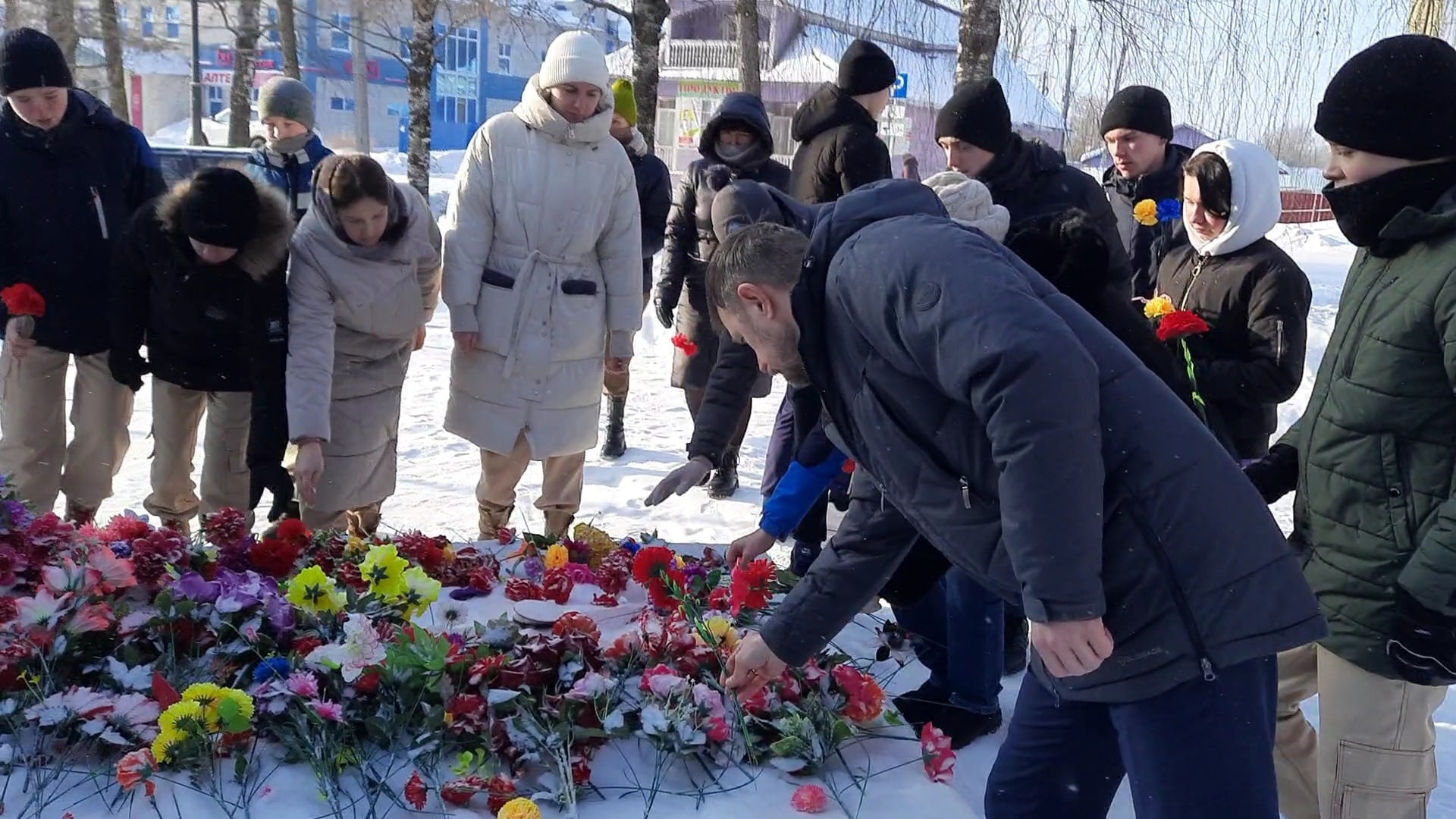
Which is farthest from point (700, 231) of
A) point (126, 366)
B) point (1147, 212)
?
point (126, 366)

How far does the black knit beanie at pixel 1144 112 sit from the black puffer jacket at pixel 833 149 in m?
0.86

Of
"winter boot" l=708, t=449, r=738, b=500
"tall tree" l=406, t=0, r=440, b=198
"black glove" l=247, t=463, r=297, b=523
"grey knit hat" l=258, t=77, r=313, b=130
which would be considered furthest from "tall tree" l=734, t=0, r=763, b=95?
"black glove" l=247, t=463, r=297, b=523

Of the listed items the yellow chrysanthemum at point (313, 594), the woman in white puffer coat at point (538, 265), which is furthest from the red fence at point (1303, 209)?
the yellow chrysanthemum at point (313, 594)

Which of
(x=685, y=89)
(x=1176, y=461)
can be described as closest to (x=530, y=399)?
(x=1176, y=461)

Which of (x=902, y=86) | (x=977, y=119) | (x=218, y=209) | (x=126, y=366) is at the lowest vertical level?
(x=126, y=366)

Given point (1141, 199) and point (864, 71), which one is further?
point (864, 71)

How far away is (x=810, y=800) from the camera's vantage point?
2338 millimetres

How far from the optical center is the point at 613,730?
2.41 metres

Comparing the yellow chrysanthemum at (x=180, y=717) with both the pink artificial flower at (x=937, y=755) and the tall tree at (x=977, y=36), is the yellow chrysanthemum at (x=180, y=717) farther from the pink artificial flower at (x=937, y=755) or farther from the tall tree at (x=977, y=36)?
the tall tree at (x=977, y=36)

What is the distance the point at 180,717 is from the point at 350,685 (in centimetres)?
34

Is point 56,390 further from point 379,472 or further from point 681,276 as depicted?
point 681,276

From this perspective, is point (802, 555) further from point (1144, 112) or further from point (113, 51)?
point (113, 51)

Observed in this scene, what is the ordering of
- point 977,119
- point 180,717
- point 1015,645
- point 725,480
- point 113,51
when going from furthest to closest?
point 113,51, point 725,480, point 977,119, point 1015,645, point 180,717

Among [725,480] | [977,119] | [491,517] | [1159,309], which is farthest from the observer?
[725,480]
